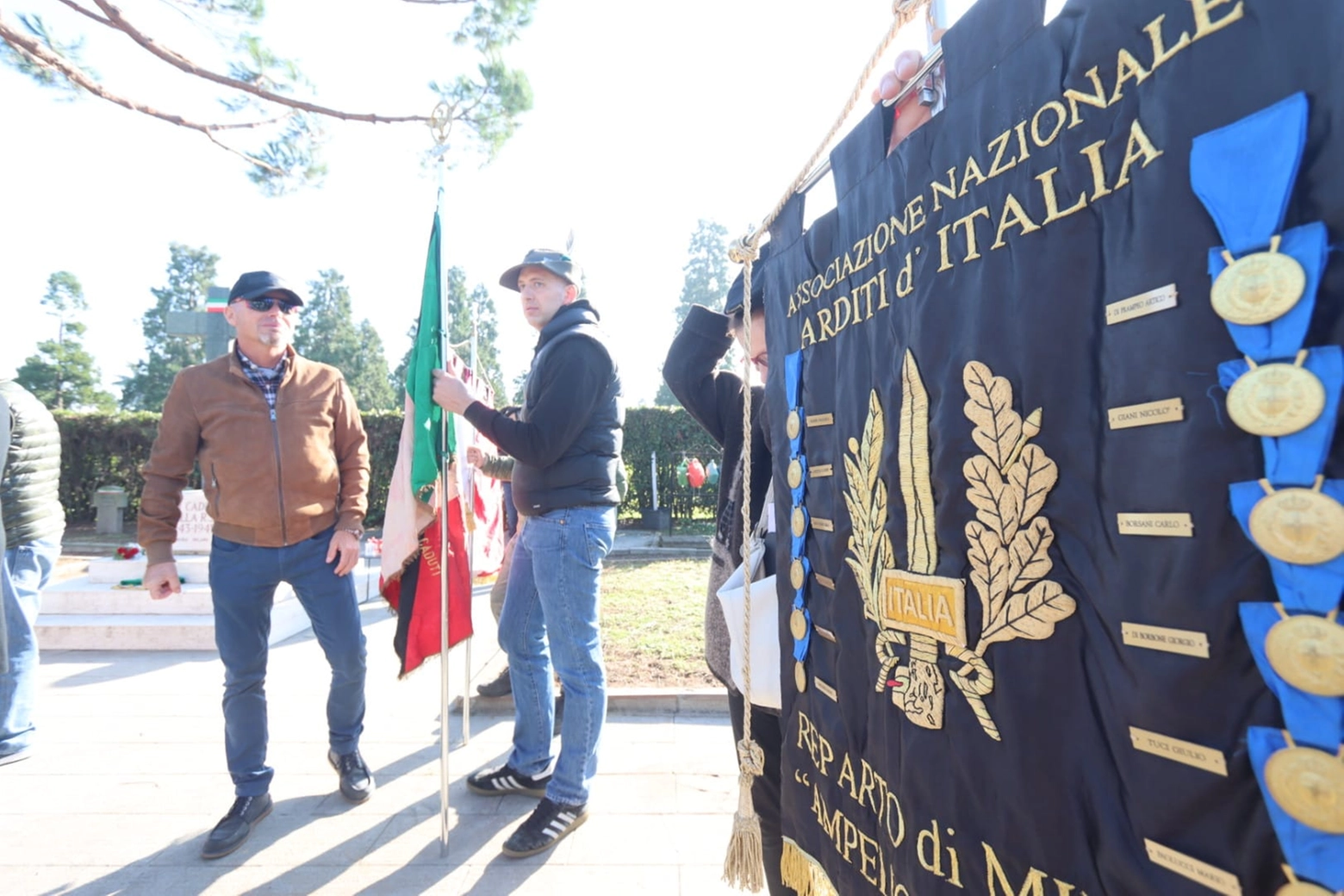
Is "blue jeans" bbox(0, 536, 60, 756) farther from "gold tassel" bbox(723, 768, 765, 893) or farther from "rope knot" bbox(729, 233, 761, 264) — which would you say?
"rope knot" bbox(729, 233, 761, 264)

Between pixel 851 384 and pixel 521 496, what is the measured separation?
1.58 m

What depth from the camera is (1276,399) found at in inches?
22.3

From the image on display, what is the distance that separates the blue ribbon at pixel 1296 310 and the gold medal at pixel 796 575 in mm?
955

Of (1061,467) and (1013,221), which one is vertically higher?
(1013,221)

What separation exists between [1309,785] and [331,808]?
3163 mm

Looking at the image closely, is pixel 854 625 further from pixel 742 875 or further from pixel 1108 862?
pixel 742 875

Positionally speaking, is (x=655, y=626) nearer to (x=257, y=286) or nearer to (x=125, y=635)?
(x=257, y=286)

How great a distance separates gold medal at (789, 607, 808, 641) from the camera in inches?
56.6

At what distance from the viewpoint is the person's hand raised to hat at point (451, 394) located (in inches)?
98.3

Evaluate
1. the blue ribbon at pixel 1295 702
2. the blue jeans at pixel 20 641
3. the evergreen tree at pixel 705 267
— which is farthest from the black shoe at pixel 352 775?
the evergreen tree at pixel 705 267

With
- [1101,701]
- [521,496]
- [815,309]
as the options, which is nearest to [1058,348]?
A: [1101,701]

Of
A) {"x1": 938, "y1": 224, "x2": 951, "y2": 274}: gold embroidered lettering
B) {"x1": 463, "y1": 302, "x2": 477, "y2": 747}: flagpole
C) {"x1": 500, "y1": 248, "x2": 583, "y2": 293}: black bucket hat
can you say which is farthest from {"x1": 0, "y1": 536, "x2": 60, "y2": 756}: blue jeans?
{"x1": 938, "y1": 224, "x2": 951, "y2": 274}: gold embroidered lettering

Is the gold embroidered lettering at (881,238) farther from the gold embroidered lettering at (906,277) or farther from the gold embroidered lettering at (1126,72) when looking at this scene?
the gold embroidered lettering at (1126,72)

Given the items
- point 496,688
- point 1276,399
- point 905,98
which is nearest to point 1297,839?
point 1276,399
